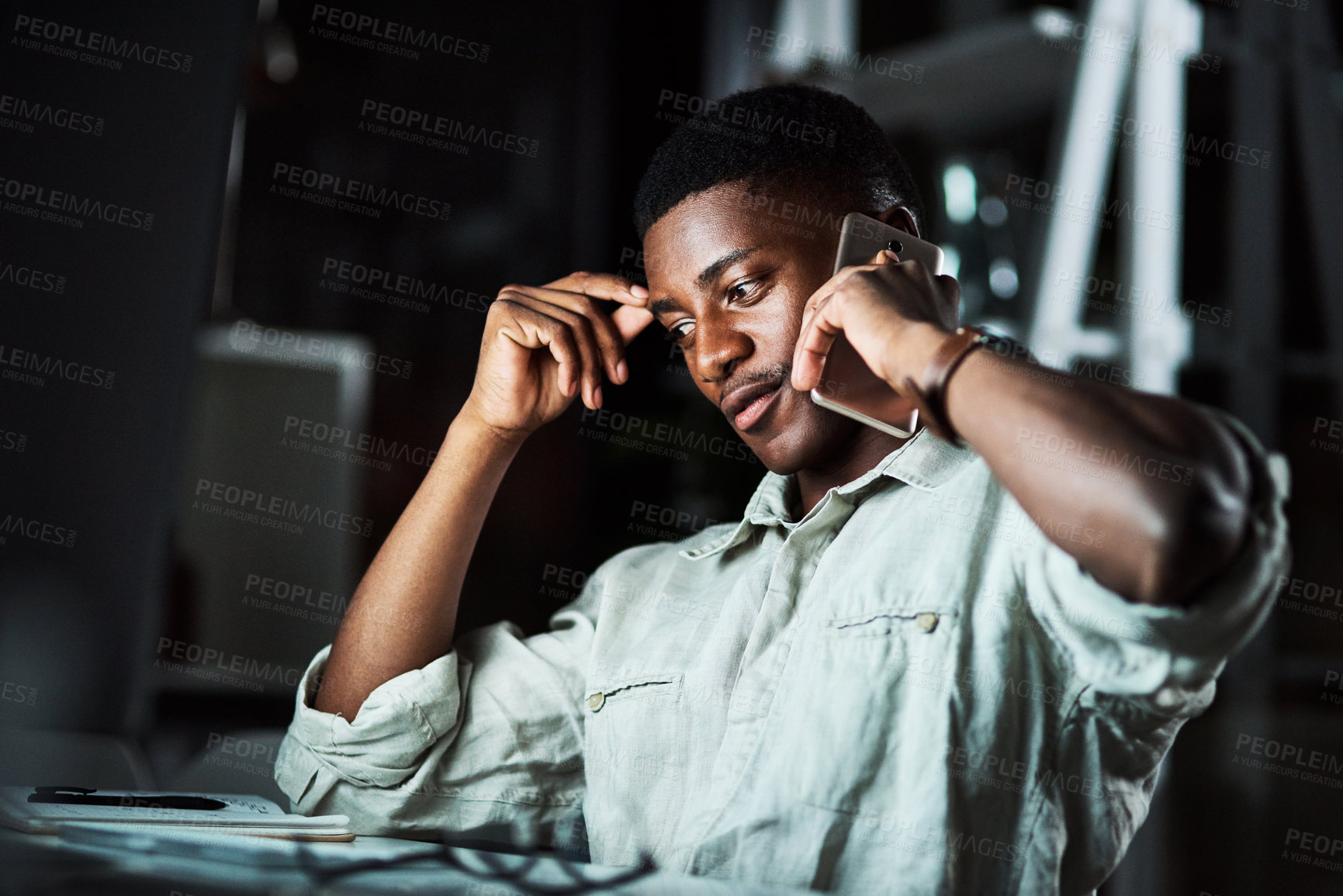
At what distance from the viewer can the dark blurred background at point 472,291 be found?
5.25 feet

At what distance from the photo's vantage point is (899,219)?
1.12m

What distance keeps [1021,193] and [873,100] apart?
1.23 feet

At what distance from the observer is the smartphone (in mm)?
943

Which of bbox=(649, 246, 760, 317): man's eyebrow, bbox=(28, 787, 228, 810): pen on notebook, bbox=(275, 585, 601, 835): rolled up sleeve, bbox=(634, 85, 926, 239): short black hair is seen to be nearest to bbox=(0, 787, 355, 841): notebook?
bbox=(28, 787, 228, 810): pen on notebook

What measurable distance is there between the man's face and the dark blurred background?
0.91m

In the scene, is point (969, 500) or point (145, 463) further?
point (145, 463)

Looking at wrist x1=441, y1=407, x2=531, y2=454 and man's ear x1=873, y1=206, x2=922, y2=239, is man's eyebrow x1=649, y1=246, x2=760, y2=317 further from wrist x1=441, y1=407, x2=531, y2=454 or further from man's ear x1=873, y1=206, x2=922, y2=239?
wrist x1=441, y1=407, x2=531, y2=454

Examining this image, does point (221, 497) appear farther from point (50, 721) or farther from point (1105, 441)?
point (1105, 441)

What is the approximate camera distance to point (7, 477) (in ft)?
5.00

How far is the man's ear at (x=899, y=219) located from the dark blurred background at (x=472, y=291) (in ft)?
2.59

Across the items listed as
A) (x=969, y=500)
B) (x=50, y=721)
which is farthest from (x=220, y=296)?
(x=969, y=500)

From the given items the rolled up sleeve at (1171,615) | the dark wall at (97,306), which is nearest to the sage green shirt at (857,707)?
the rolled up sleeve at (1171,615)

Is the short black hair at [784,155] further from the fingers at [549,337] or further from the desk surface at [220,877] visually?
the desk surface at [220,877]

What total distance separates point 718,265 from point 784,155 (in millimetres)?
160
